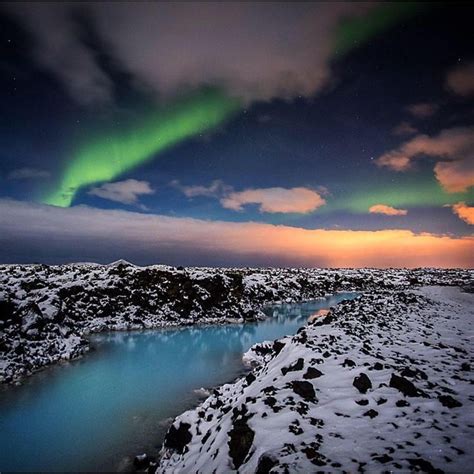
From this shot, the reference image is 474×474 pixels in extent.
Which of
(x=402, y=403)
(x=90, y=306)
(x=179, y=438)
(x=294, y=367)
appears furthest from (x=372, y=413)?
(x=90, y=306)

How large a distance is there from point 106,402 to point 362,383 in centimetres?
1305

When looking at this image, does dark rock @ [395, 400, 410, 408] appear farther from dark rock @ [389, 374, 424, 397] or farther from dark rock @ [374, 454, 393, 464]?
dark rock @ [374, 454, 393, 464]

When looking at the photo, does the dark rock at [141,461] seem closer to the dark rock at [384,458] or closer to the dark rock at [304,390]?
the dark rock at [304,390]

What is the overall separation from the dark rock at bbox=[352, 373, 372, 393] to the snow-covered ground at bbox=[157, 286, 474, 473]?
3 cm

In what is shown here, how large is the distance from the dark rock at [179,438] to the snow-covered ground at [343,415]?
0.03 metres

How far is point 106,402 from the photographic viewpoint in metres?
15.4

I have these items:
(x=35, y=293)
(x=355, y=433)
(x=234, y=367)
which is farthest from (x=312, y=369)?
(x=35, y=293)

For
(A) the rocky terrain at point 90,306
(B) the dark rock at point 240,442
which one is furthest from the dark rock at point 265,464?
(A) the rocky terrain at point 90,306

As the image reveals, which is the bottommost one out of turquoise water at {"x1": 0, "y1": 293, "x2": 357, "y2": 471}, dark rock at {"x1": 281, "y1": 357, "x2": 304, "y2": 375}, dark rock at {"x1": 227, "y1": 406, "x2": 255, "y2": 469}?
turquoise water at {"x1": 0, "y1": 293, "x2": 357, "y2": 471}

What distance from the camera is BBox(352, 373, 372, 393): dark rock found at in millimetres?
8484

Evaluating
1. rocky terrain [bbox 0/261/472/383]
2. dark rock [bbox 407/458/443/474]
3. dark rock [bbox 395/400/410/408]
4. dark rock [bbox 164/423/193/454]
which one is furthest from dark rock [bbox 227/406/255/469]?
rocky terrain [bbox 0/261/472/383]

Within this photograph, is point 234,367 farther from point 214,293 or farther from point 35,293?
point 214,293

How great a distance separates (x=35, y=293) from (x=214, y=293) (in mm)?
23553

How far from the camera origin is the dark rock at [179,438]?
10.1m
